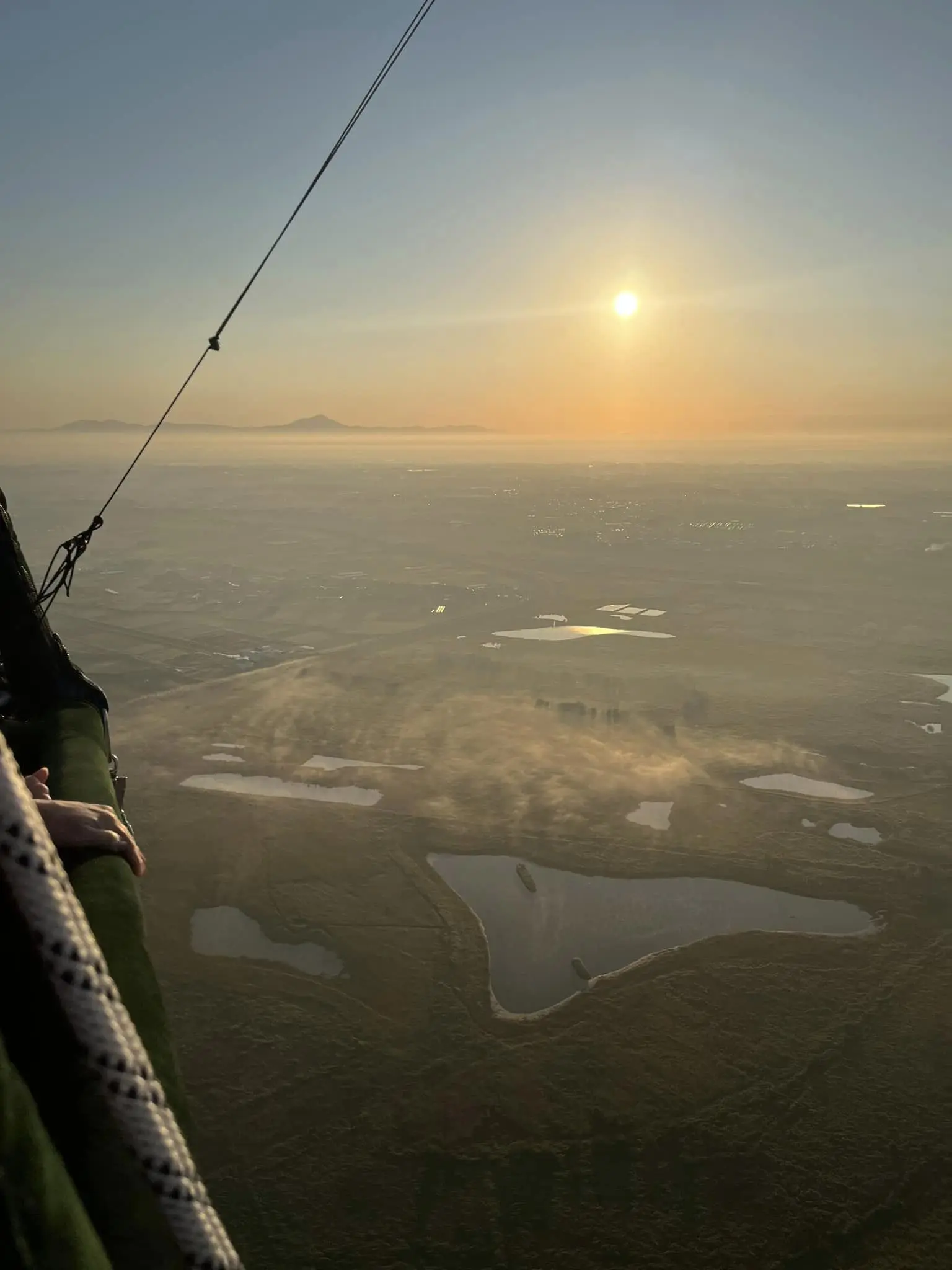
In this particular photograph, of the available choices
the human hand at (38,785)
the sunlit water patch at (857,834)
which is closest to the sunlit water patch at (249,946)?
the sunlit water patch at (857,834)

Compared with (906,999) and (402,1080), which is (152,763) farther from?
(906,999)

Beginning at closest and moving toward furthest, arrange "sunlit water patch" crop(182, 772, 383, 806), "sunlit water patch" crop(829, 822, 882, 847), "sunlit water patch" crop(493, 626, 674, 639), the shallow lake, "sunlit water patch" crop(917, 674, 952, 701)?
1. the shallow lake
2. "sunlit water patch" crop(829, 822, 882, 847)
3. "sunlit water patch" crop(182, 772, 383, 806)
4. "sunlit water patch" crop(917, 674, 952, 701)
5. "sunlit water patch" crop(493, 626, 674, 639)

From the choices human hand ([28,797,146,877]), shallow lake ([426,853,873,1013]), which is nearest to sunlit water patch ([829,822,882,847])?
shallow lake ([426,853,873,1013])

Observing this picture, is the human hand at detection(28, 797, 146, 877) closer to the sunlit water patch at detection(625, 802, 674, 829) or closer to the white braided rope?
the white braided rope

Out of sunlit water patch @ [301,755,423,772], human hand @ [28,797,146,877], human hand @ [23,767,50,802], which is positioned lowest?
sunlit water patch @ [301,755,423,772]

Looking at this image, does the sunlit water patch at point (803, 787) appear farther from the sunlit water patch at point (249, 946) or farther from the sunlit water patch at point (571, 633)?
the sunlit water patch at point (571, 633)

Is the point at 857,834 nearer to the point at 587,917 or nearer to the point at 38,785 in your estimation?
the point at 587,917

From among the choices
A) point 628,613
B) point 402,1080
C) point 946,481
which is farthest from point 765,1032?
point 946,481

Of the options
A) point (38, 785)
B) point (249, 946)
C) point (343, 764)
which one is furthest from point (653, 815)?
point (38, 785)
